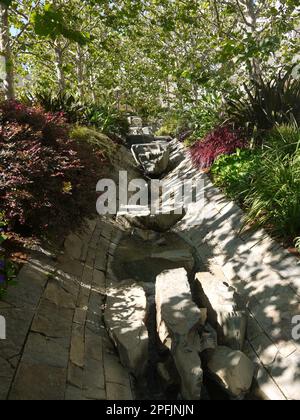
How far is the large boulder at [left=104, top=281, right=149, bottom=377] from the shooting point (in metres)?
3.46

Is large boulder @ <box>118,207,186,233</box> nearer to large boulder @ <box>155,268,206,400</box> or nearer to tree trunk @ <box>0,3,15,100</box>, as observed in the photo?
large boulder @ <box>155,268,206,400</box>

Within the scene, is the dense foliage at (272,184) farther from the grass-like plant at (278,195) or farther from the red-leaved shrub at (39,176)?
the red-leaved shrub at (39,176)

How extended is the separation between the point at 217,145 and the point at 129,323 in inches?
213

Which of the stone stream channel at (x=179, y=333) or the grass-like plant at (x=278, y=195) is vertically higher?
the grass-like plant at (x=278, y=195)

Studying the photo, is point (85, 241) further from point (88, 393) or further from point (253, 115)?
point (253, 115)

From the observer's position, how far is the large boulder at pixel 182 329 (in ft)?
10.6

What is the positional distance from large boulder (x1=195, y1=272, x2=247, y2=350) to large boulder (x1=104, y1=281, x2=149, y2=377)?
0.78m

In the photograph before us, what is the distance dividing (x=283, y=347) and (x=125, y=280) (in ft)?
7.21

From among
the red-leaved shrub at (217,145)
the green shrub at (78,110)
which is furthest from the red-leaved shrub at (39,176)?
the green shrub at (78,110)

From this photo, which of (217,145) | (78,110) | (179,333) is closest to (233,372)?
(179,333)

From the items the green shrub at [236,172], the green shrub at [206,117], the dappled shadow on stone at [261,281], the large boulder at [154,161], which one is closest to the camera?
the dappled shadow on stone at [261,281]

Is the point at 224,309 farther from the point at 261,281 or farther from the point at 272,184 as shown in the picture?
the point at 272,184

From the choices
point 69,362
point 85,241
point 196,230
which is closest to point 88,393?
point 69,362

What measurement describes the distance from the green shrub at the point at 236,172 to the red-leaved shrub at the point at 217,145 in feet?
1.55
